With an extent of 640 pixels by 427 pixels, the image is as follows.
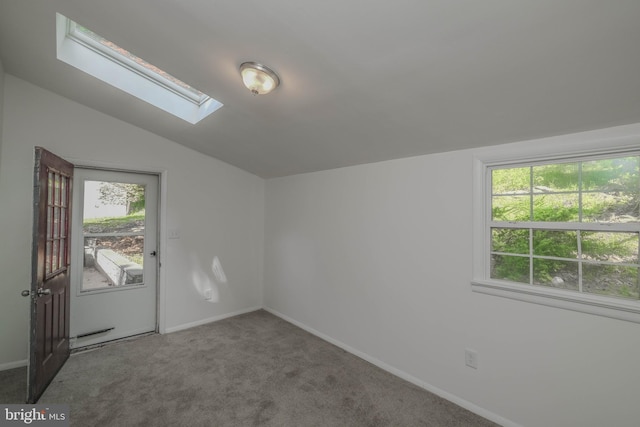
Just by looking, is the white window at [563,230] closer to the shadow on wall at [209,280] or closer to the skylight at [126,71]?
the skylight at [126,71]

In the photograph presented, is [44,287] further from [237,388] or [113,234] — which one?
[237,388]

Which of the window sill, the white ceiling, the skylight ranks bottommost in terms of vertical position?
the window sill

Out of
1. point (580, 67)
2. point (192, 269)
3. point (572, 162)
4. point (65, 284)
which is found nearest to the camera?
point (580, 67)

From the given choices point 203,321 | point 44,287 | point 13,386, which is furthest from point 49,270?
point 203,321

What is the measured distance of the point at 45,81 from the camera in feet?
8.15

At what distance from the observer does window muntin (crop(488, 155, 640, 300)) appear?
1.59 meters

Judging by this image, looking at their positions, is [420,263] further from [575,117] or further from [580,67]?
[580,67]

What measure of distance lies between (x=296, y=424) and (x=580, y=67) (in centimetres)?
268

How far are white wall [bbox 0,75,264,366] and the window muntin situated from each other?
326 cm

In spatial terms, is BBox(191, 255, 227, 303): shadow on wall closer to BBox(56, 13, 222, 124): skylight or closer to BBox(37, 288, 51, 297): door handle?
BBox(37, 288, 51, 297): door handle

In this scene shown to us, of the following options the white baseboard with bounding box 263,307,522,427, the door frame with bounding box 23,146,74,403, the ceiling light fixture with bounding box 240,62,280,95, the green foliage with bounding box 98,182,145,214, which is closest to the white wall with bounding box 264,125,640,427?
the white baseboard with bounding box 263,307,522,427

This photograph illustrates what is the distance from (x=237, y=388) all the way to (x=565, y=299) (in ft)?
8.33

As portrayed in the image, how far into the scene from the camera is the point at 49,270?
2.28m

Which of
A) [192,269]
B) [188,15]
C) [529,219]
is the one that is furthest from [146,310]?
[529,219]
